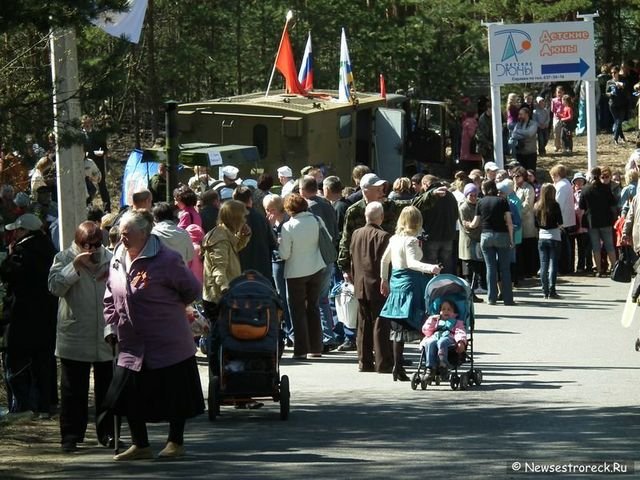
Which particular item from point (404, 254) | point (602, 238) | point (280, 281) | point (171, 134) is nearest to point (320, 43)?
point (602, 238)

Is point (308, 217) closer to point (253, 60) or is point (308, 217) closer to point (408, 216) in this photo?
point (408, 216)

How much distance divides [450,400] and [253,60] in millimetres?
21599

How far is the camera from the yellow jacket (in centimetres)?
1370

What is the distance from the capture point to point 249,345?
11.4 metres

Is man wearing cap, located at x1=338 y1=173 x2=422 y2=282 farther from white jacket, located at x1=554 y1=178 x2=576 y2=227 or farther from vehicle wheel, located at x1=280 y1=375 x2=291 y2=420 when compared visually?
white jacket, located at x1=554 y1=178 x2=576 y2=227

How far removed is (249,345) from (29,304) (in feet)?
6.03

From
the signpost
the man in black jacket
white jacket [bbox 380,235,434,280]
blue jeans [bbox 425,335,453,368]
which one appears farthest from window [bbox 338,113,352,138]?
blue jeans [bbox 425,335,453,368]

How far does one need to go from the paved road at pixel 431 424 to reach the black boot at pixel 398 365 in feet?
0.62

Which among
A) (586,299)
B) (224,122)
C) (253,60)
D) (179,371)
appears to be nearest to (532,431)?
(179,371)

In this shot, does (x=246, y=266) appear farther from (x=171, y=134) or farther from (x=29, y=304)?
(x=29, y=304)

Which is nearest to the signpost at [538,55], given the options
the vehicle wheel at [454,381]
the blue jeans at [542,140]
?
the blue jeans at [542,140]

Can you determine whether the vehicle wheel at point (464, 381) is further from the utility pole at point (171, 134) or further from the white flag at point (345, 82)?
the white flag at point (345, 82)

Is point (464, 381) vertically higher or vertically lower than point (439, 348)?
lower

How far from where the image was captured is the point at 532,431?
35.6 feet
